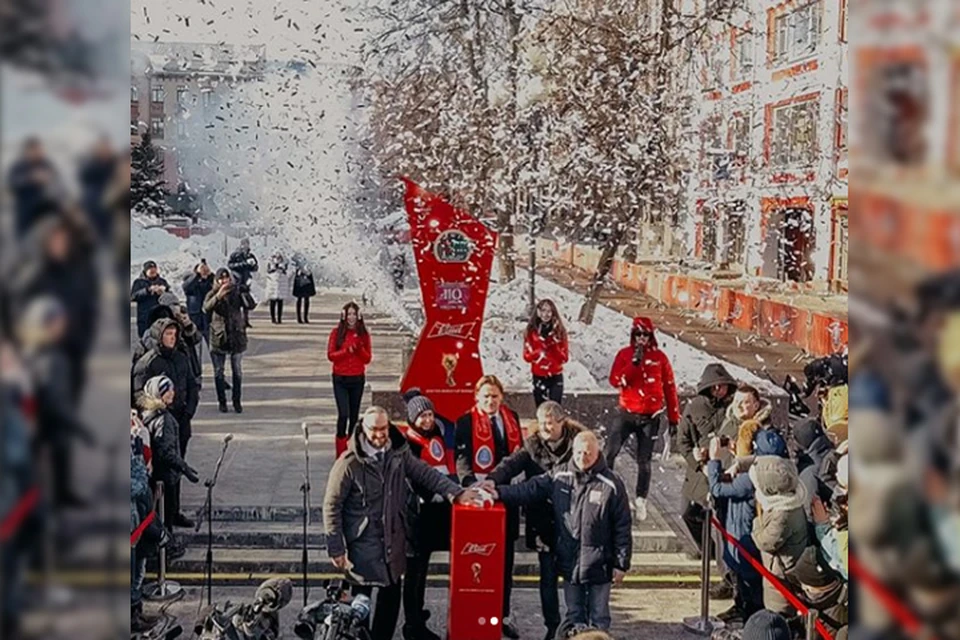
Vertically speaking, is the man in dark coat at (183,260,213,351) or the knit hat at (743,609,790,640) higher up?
the man in dark coat at (183,260,213,351)

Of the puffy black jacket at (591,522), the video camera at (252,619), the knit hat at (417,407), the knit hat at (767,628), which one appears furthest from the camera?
the knit hat at (417,407)

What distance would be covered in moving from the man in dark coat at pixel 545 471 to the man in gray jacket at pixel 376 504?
195 mm

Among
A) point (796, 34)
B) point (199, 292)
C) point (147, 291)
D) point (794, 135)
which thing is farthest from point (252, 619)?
point (796, 34)

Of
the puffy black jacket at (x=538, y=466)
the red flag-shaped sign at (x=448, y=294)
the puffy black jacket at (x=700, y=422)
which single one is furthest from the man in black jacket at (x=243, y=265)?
the puffy black jacket at (x=700, y=422)

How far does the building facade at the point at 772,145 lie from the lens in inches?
171

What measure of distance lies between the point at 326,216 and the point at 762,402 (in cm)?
185

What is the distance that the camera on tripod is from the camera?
11.8 ft

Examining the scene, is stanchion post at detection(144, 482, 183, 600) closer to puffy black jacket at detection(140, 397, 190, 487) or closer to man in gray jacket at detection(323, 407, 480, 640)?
puffy black jacket at detection(140, 397, 190, 487)

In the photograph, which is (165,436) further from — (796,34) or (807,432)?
(796,34)

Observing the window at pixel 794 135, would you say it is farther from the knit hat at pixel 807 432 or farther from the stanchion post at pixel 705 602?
the stanchion post at pixel 705 602

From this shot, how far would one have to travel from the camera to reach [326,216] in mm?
4535

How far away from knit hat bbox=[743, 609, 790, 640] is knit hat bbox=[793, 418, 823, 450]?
1431mm

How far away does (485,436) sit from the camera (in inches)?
169

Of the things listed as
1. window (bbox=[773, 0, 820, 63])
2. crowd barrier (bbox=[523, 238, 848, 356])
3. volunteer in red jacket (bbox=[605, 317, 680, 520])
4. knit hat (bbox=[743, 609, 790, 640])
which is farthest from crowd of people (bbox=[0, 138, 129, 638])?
window (bbox=[773, 0, 820, 63])
